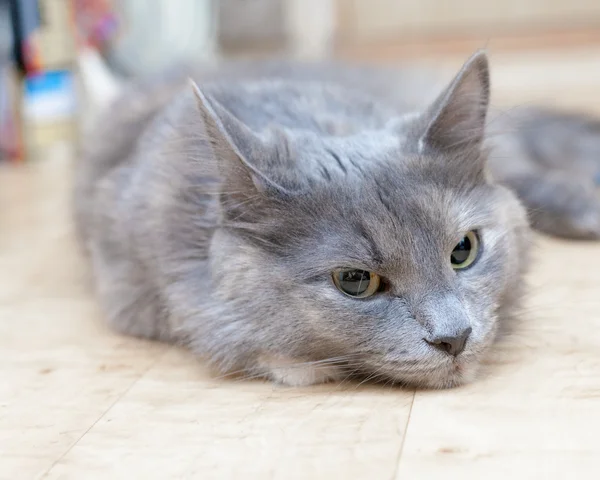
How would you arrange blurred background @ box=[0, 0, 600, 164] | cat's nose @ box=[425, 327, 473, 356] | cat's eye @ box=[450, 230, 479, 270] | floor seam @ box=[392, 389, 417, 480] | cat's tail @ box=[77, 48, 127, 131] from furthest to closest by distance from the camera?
cat's tail @ box=[77, 48, 127, 131]
blurred background @ box=[0, 0, 600, 164]
cat's eye @ box=[450, 230, 479, 270]
cat's nose @ box=[425, 327, 473, 356]
floor seam @ box=[392, 389, 417, 480]

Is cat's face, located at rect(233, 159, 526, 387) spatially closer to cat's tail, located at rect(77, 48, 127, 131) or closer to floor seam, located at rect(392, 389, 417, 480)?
floor seam, located at rect(392, 389, 417, 480)

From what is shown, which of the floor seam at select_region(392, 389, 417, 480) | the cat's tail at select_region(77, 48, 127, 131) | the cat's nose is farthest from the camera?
the cat's tail at select_region(77, 48, 127, 131)

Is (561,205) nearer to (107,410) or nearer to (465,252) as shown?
(465,252)

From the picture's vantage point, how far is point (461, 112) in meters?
1.43

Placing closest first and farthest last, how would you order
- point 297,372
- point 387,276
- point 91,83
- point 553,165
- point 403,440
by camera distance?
point 403,440 < point 387,276 < point 297,372 < point 553,165 < point 91,83

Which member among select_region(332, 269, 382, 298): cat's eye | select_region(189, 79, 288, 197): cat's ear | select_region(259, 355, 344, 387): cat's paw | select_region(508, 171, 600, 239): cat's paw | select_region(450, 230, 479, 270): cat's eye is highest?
select_region(189, 79, 288, 197): cat's ear

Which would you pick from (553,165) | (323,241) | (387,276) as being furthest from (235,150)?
(553,165)

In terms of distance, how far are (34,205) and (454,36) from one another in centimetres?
348

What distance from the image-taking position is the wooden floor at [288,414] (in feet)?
3.70

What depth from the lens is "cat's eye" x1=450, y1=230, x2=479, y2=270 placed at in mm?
1344

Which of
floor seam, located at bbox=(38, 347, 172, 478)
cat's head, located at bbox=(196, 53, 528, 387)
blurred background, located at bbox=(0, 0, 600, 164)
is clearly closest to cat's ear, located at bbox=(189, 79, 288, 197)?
cat's head, located at bbox=(196, 53, 528, 387)

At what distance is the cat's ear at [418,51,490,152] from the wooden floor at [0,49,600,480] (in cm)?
39

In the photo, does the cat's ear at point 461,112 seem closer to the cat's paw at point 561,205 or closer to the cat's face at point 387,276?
the cat's face at point 387,276

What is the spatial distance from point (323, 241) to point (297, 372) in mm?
245
